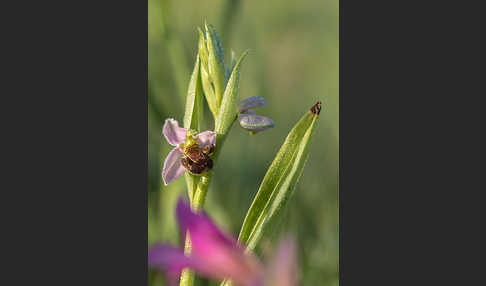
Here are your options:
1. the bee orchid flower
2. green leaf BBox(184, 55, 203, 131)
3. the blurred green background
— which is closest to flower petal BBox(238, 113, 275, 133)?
the bee orchid flower

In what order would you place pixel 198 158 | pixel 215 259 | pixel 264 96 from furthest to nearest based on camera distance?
pixel 264 96 < pixel 198 158 < pixel 215 259

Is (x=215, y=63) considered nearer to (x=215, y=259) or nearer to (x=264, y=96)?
(x=215, y=259)

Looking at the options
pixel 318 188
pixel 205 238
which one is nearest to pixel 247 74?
pixel 318 188

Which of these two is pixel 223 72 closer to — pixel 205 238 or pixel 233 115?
pixel 233 115

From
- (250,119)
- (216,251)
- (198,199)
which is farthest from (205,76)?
(216,251)

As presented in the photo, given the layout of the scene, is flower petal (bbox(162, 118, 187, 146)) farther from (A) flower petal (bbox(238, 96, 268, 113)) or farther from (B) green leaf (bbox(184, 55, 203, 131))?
(A) flower petal (bbox(238, 96, 268, 113))

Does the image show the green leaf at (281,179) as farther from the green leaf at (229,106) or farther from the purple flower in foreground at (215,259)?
the purple flower in foreground at (215,259)

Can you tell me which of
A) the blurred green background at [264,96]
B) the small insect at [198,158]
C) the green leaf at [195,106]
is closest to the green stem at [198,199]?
the small insect at [198,158]

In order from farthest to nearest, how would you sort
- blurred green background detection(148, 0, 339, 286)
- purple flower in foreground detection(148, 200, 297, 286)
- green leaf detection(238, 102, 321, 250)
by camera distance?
blurred green background detection(148, 0, 339, 286), green leaf detection(238, 102, 321, 250), purple flower in foreground detection(148, 200, 297, 286)
